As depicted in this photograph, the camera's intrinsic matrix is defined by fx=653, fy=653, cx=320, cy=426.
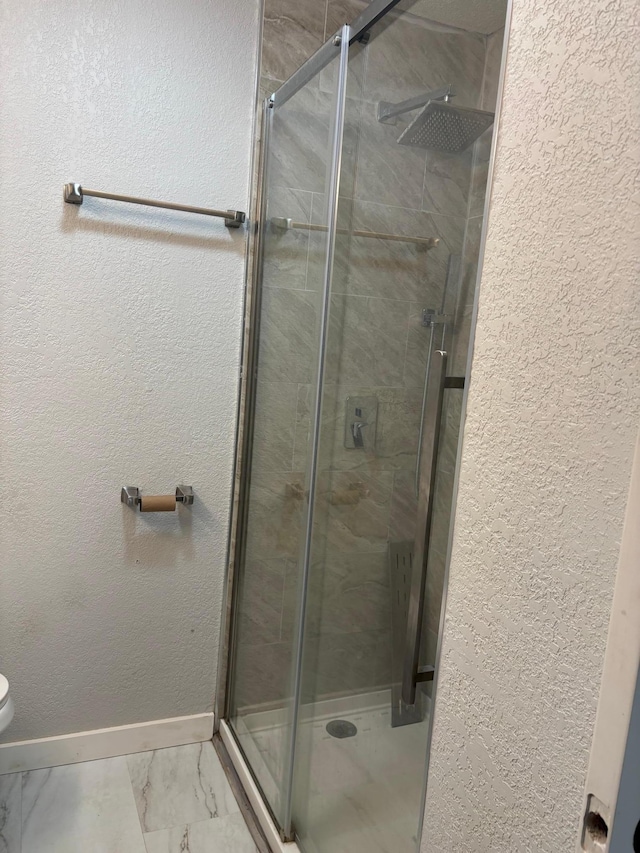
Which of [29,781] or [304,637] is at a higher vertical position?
[304,637]

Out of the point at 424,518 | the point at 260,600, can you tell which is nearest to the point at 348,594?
the point at 424,518

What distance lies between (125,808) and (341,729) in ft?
2.63

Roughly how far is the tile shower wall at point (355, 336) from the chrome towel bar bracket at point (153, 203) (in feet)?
0.43

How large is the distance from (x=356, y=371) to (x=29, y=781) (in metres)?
1.60

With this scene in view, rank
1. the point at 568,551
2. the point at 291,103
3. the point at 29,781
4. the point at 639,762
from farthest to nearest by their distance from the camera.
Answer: the point at 29,781 → the point at 291,103 → the point at 568,551 → the point at 639,762

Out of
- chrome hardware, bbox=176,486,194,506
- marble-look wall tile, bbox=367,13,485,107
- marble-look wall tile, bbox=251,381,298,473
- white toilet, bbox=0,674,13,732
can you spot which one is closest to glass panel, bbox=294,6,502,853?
marble-look wall tile, bbox=367,13,485,107

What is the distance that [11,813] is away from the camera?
5.98ft

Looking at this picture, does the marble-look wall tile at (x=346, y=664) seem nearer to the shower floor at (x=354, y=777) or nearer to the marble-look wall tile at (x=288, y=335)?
the shower floor at (x=354, y=777)

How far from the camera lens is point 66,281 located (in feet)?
6.09

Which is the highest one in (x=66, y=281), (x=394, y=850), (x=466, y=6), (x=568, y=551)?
(x=466, y=6)

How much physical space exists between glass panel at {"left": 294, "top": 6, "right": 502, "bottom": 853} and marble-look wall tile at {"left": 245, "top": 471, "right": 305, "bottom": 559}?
125 millimetres

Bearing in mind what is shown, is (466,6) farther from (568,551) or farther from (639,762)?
(639,762)

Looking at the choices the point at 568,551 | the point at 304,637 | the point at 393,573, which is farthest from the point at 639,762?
the point at 304,637

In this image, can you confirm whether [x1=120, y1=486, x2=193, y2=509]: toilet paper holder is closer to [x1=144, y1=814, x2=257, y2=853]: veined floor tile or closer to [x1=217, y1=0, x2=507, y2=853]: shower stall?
[x1=217, y1=0, x2=507, y2=853]: shower stall
